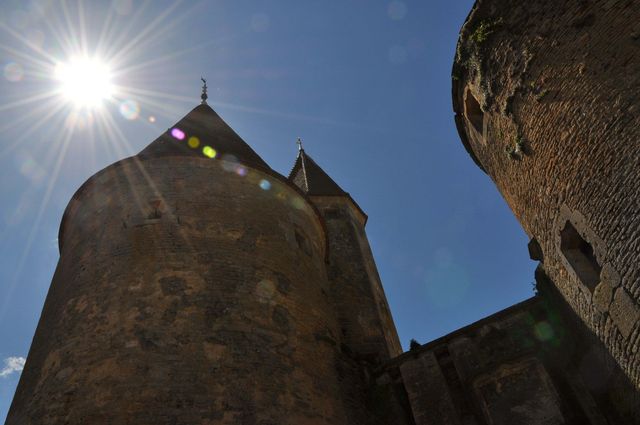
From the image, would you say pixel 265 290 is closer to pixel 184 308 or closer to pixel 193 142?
pixel 184 308

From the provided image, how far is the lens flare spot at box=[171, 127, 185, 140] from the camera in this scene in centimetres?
1282

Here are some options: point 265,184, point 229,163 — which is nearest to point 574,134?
point 265,184

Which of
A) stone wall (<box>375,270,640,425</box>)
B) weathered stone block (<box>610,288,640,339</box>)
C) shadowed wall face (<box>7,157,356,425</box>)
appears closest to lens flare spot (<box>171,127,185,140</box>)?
shadowed wall face (<box>7,157,356,425</box>)

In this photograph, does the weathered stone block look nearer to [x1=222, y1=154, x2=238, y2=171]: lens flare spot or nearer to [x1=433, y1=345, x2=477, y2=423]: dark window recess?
[x1=433, y1=345, x2=477, y2=423]: dark window recess

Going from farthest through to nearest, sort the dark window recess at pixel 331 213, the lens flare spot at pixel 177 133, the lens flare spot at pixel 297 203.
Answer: the dark window recess at pixel 331 213, the lens flare spot at pixel 177 133, the lens flare spot at pixel 297 203

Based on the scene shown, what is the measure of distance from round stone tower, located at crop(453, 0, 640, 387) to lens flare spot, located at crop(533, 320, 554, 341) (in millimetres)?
1130

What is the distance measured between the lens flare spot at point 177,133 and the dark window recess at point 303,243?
427cm

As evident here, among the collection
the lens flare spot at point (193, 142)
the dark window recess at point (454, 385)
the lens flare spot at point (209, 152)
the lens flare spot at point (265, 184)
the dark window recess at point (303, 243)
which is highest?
the lens flare spot at point (193, 142)

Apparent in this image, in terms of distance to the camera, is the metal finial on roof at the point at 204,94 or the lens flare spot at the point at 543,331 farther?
the metal finial on roof at the point at 204,94

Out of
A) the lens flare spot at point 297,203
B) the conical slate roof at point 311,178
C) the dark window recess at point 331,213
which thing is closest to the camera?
the lens flare spot at point 297,203

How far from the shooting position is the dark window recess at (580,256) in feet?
21.7

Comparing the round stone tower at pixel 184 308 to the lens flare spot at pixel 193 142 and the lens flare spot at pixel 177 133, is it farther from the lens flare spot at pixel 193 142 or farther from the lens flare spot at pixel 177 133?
the lens flare spot at pixel 177 133

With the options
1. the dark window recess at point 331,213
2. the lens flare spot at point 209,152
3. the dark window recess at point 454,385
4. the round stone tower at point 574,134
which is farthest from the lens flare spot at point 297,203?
the dark window recess at point 331,213

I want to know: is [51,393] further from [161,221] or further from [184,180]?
[184,180]
